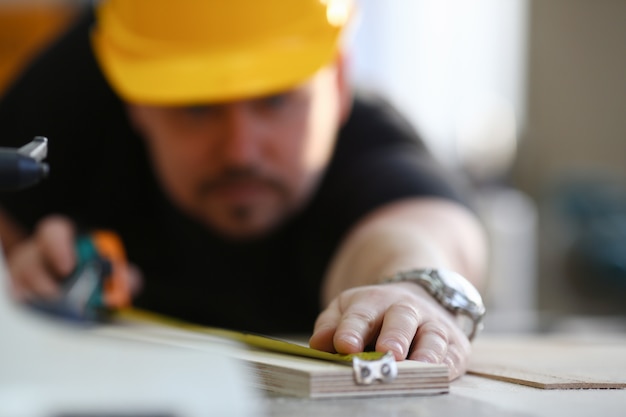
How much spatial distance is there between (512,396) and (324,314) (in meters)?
A: 0.18

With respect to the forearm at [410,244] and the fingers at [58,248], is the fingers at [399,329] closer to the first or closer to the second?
the forearm at [410,244]

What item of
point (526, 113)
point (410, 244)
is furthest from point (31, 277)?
point (526, 113)

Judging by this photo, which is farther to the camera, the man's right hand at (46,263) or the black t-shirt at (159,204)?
the black t-shirt at (159,204)

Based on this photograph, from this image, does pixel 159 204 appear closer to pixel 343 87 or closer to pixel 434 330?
Result: pixel 343 87

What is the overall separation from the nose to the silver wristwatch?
59cm

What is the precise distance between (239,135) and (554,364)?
0.68 meters

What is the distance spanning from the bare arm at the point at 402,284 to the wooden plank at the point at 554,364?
6 cm

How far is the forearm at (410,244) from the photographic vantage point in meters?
1.01

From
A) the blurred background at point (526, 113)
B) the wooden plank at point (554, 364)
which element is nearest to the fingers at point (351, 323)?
the wooden plank at point (554, 364)

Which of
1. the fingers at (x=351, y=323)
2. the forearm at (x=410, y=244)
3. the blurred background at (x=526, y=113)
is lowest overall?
the blurred background at (x=526, y=113)

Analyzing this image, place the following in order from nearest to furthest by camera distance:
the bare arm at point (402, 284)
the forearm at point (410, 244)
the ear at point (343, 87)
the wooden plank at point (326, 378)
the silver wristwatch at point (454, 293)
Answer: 1. the wooden plank at point (326, 378)
2. the bare arm at point (402, 284)
3. the silver wristwatch at point (454, 293)
4. the forearm at point (410, 244)
5. the ear at point (343, 87)

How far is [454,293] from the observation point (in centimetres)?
81

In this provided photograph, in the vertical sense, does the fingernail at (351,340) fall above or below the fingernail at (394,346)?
below

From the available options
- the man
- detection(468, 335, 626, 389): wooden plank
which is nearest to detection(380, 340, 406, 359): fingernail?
detection(468, 335, 626, 389): wooden plank
